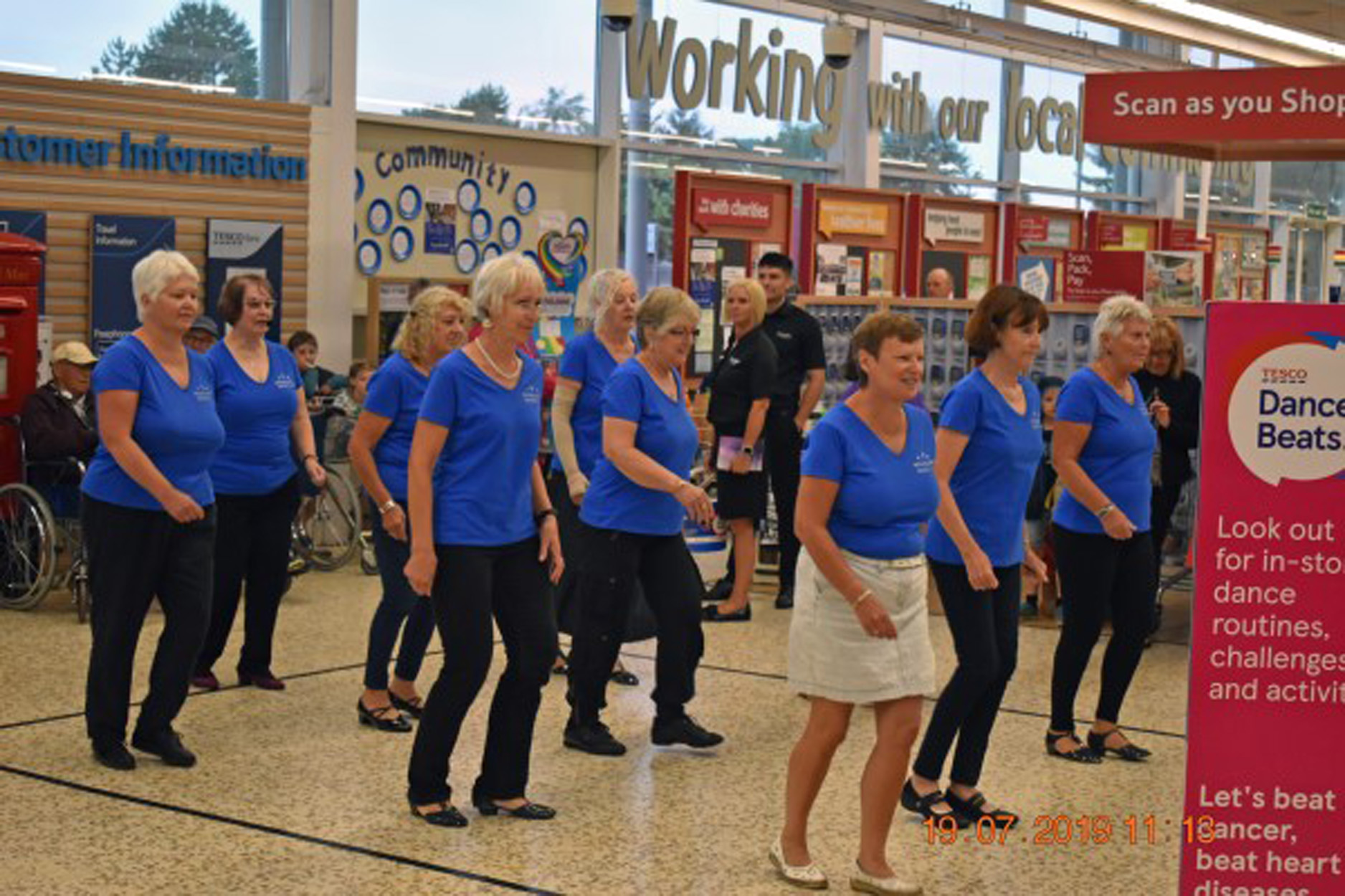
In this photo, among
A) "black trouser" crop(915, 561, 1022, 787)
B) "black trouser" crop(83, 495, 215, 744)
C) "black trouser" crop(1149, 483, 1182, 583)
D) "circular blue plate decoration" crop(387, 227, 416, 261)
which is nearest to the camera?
"black trouser" crop(915, 561, 1022, 787)

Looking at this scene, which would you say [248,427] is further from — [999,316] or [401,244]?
[401,244]

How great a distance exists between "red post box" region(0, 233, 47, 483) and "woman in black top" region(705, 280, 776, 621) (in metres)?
3.22

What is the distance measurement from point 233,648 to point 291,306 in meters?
4.24

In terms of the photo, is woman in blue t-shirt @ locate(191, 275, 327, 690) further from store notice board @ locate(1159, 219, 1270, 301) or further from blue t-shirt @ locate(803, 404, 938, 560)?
store notice board @ locate(1159, 219, 1270, 301)

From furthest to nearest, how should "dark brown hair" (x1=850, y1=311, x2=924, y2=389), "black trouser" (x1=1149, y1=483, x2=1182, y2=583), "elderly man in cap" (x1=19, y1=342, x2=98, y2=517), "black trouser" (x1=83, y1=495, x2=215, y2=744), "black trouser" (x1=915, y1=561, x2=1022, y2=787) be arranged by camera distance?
1. "elderly man in cap" (x1=19, y1=342, x2=98, y2=517)
2. "black trouser" (x1=1149, y1=483, x2=1182, y2=583)
3. "black trouser" (x1=83, y1=495, x2=215, y2=744)
4. "black trouser" (x1=915, y1=561, x2=1022, y2=787)
5. "dark brown hair" (x1=850, y1=311, x2=924, y2=389)

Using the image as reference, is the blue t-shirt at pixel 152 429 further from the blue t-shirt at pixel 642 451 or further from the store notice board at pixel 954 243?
the store notice board at pixel 954 243

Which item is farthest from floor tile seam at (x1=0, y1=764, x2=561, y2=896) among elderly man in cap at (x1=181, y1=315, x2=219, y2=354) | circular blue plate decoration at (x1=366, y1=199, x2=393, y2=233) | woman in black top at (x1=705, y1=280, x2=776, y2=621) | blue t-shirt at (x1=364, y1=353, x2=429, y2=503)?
circular blue plate decoration at (x1=366, y1=199, x2=393, y2=233)

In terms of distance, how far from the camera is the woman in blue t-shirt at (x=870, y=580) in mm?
4480

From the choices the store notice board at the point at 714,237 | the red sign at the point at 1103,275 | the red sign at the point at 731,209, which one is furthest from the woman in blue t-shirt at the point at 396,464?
the red sign at the point at 731,209

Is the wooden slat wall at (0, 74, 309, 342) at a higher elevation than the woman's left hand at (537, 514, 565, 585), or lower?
higher

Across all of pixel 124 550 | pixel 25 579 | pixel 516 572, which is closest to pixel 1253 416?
pixel 516 572

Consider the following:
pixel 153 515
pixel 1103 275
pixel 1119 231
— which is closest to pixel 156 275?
pixel 153 515

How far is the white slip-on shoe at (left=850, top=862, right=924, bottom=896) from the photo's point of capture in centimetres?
461

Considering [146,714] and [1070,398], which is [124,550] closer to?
[146,714]
